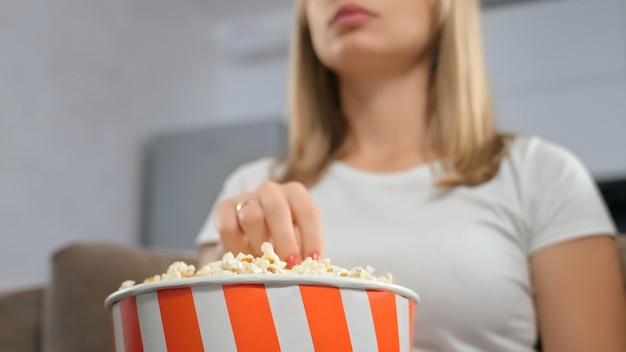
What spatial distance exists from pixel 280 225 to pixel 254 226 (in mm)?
27

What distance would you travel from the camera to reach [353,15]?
997 millimetres

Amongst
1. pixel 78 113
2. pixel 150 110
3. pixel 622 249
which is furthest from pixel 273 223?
pixel 150 110

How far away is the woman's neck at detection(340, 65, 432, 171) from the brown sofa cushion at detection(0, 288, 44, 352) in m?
0.58

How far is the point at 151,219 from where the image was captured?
305 cm

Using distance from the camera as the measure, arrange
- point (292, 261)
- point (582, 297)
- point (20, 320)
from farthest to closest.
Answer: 1. point (20, 320)
2. point (582, 297)
3. point (292, 261)

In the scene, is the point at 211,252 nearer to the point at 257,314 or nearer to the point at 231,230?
the point at 231,230

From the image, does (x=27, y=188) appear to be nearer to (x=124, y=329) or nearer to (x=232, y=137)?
(x=232, y=137)

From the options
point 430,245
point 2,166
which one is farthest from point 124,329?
point 2,166

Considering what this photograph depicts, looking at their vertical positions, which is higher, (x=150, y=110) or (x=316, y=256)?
(x=150, y=110)

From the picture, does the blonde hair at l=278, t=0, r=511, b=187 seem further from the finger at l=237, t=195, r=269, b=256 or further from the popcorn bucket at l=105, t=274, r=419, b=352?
the popcorn bucket at l=105, t=274, r=419, b=352

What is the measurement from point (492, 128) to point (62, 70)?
77.0 inches

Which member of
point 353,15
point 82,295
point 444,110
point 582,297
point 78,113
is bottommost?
point 582,297

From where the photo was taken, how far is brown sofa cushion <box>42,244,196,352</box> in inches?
43.5

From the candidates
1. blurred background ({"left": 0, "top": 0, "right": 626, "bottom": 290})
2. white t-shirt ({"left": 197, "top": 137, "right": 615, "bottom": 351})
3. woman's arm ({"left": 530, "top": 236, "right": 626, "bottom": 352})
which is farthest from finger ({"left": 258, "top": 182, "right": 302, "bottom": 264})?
blurred background ({"left": 0, "top": 0, "right": 626, "bottom": 290})
